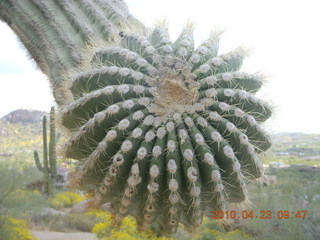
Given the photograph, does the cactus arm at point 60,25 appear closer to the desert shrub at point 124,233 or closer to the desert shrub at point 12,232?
the desert shrub at point 124,233

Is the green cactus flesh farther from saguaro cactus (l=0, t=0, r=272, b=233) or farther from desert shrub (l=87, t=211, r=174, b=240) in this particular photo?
desert shrub (l=87, t=211, r=174, b=240)

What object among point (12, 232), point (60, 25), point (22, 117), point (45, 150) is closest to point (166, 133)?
point (60, 25)

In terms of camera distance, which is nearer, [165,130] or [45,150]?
[165,130]

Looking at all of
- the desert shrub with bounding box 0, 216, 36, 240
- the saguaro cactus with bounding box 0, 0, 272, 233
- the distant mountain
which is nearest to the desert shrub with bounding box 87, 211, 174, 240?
the desert shrub with bounding box 0, 216, 36, 240

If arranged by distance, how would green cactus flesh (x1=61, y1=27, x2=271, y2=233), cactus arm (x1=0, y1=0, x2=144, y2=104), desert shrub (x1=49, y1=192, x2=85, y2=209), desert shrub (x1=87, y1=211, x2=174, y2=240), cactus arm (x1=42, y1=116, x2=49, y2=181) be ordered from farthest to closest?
desert shrub (x1=49, y1=192, x2=85, y2=209) < cactus arm (x1=42, y1=116, x2=49, y2=181) < desert shrub (x1=87, y1=211, x2=174, y2=240) < cactus arm (x1=0, y1=0, x2=144, y2=104) < green cactus flesh (x1=61, y1=27, x2=271, y2=233)

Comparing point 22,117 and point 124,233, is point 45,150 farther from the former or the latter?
point 22,117

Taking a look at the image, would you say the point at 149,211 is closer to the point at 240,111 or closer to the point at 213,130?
the point at 213,130

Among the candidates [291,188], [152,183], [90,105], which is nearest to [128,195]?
[152,183]

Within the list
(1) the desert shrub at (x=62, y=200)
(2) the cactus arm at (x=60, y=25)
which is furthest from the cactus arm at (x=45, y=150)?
(2) the cactus arm at (x=60, y=25)
